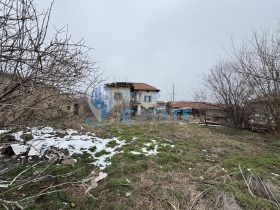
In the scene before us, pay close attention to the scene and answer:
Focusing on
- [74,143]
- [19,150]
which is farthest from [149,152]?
[19,150]

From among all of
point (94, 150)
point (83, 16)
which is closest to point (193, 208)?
point (94, 150)

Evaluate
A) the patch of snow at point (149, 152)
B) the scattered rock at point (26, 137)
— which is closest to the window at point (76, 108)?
the scattered rock at point (26, 137)

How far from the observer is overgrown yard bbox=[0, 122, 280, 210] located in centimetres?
277

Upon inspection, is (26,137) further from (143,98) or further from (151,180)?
(143,98)

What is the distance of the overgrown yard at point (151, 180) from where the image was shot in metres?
2.77

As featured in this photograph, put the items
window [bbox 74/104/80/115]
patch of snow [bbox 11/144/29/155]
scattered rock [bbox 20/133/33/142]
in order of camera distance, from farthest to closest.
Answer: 1. scattered rock [bbox 20/133/33/142]
2. patch of snow [bbox 11/144/29/155]
3. window [bbox 74/104/80/115]

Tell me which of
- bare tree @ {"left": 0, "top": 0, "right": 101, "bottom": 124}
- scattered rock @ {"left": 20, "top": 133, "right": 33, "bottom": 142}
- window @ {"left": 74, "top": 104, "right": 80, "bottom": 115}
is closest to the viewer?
bare tree @ {"left": 0, "top": 0, "right": 101, "bottom": 124}

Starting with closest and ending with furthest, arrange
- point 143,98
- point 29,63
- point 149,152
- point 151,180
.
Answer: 1. point 29,63
2. point 151,180
3. point 149,152
4. point 143,98

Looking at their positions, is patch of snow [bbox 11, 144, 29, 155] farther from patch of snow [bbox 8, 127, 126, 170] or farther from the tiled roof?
the tiled roof

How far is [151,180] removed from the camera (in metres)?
3.41

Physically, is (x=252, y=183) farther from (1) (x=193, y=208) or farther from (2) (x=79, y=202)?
(2) (x=79, y=202)

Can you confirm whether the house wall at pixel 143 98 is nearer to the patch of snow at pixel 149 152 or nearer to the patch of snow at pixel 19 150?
the patch of snow at pixel 149 152

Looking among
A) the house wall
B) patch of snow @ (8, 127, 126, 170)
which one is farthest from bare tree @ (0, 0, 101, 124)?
the house wall

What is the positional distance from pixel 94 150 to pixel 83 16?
10.7 ft
